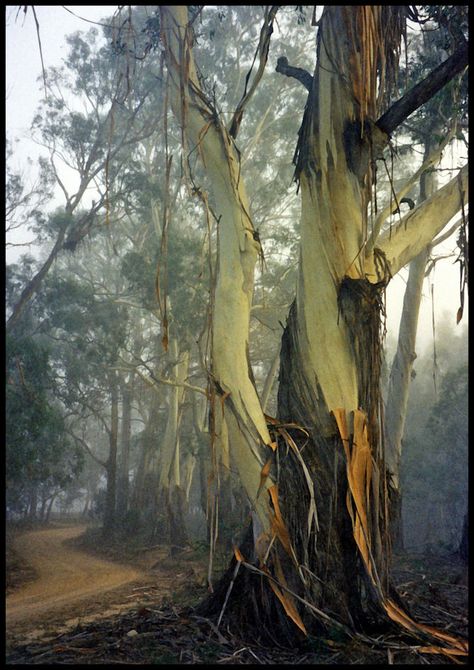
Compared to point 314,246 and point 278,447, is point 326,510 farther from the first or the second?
point 314,246

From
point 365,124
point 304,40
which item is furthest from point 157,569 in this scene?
point 304,40

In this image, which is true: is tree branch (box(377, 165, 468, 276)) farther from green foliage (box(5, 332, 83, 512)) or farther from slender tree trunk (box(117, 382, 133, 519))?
slender tree trunk (box(117, 382, 133, 519))

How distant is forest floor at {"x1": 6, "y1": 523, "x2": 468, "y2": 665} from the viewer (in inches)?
124

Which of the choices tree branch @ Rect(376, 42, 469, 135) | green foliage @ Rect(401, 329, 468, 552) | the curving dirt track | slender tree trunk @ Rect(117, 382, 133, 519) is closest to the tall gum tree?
tree branch @ Rect(376, 42, 469, 135)

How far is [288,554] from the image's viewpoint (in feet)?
11.6

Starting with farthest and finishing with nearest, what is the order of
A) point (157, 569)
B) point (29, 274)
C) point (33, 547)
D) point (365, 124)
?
point (33, 547) → point (29, 274) → point (157, 569) → point (365, 124)

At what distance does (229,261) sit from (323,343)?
2.41 ft

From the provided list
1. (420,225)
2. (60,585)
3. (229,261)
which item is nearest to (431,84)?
(420,225)

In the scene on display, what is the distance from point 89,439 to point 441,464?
1590cm

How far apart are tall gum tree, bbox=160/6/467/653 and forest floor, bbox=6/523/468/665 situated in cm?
21

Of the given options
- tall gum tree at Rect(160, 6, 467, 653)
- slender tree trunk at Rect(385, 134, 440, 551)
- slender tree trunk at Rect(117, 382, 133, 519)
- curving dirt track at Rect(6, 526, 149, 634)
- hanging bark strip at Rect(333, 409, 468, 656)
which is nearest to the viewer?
hanging bark strip at Rect(333, 409, 468, 656)

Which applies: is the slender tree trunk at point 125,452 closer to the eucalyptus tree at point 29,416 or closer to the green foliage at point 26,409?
the eucalyptus tree at point 29,416

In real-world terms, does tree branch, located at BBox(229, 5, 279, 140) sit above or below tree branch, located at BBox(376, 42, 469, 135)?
above

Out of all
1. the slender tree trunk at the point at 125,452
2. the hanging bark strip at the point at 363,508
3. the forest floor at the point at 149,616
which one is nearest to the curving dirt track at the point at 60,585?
the forest floor at the point at 149,616
